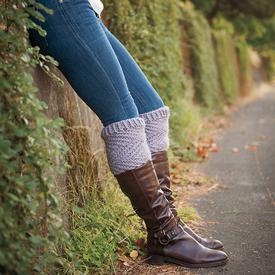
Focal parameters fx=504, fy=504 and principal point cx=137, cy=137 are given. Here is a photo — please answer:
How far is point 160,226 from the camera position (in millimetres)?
2207

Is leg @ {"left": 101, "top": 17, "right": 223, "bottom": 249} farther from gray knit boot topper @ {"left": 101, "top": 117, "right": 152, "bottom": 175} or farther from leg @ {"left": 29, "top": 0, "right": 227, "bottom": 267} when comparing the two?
gray knit boot topper @ {"left": 101, "top": 117, "right": 152, "bottom": 175}

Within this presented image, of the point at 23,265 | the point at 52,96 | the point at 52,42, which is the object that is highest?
the point at 52,42

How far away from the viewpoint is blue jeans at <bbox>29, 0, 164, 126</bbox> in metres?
1.99

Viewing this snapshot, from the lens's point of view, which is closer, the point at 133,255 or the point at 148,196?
the point at 148,196

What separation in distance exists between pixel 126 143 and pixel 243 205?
1.33 meters

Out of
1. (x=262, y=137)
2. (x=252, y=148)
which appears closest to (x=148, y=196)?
(x=252, y=148)

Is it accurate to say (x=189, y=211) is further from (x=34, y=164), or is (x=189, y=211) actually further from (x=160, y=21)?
(x=160, y=21)

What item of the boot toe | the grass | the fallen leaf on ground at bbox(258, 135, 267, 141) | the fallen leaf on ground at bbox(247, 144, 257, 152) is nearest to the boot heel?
the grass

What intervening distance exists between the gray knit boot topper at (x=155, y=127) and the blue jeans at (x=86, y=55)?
292mm

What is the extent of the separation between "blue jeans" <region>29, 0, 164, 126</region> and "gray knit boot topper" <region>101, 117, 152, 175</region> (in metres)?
0.03

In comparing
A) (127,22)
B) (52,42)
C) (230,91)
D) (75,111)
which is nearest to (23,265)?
Answer: (52,42)

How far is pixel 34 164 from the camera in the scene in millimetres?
1696

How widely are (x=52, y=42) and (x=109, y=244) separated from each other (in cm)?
94

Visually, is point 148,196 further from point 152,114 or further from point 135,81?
point 135,81
